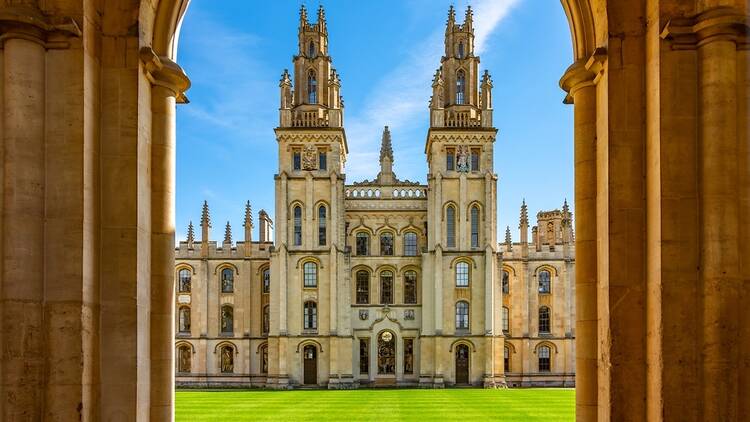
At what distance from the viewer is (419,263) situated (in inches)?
1997

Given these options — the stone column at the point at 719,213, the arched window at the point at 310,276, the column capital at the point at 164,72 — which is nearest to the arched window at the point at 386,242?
the arched window at the point at 310,276

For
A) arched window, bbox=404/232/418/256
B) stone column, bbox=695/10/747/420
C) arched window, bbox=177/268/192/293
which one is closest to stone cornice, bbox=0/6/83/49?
stone column, bbox=695/10/747/420

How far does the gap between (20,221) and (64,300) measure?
34.0 inches

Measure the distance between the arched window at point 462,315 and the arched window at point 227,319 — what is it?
62.2 ft

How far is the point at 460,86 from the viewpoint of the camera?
51531 mm

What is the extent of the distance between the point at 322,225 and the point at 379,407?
2104 centimetres

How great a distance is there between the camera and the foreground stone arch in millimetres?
6176

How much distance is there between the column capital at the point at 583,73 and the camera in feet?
22.7

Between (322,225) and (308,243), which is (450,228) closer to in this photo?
(322,225)

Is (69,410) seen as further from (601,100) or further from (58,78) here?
(601,100)

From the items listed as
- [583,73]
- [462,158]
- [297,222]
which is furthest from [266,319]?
[583,73]

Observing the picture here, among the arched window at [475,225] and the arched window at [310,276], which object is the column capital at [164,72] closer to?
the arched window at [310,276]

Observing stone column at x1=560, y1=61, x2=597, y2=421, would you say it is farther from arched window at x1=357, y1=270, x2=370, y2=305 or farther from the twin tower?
arched window at x1=357, y1=270, x2=370, y2=305

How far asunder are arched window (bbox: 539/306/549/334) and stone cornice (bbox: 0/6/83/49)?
174 ft
